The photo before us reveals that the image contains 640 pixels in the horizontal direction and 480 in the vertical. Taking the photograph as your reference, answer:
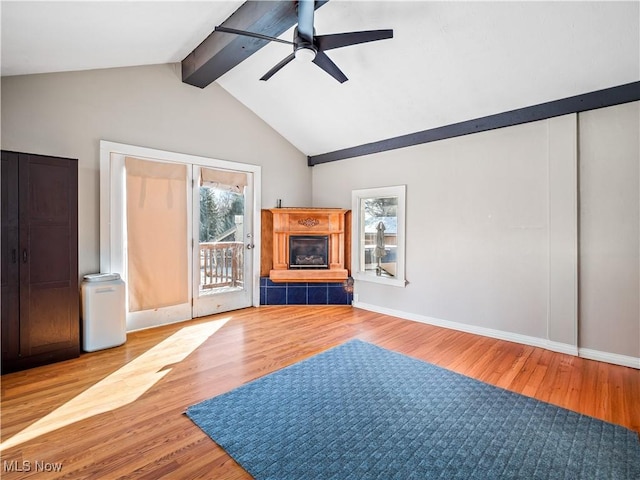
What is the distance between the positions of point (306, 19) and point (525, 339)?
392cm

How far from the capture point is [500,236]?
3.73 m

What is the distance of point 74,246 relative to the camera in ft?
10.2

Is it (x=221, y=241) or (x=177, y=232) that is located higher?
(x=177, y=232)

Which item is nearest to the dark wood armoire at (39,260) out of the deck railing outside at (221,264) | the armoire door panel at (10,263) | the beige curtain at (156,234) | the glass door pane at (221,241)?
the armoire door panel at (10,263)

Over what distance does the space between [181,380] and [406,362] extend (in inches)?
80.9

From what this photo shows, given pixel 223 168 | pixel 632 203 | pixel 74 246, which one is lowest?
pixel 74 246

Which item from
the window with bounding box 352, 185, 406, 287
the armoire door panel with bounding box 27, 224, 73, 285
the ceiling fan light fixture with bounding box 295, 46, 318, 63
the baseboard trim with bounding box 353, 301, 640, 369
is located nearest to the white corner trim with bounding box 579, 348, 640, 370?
the baseboard trim with bounding box 353, 301, 640, 369

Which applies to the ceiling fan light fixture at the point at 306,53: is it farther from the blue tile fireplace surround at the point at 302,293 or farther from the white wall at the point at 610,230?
the blue tile fireplace surround at the point at 302,293

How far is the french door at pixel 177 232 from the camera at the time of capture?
3.77 meters

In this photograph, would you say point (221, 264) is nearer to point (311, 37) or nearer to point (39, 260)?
point (39, 260)

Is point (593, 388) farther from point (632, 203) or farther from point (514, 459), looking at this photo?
point (632, 203)

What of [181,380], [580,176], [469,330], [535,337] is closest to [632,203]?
[580,176]

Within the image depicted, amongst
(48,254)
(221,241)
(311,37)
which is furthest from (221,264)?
(311,37)

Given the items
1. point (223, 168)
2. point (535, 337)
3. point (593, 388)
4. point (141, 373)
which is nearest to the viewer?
point (593, 388)
